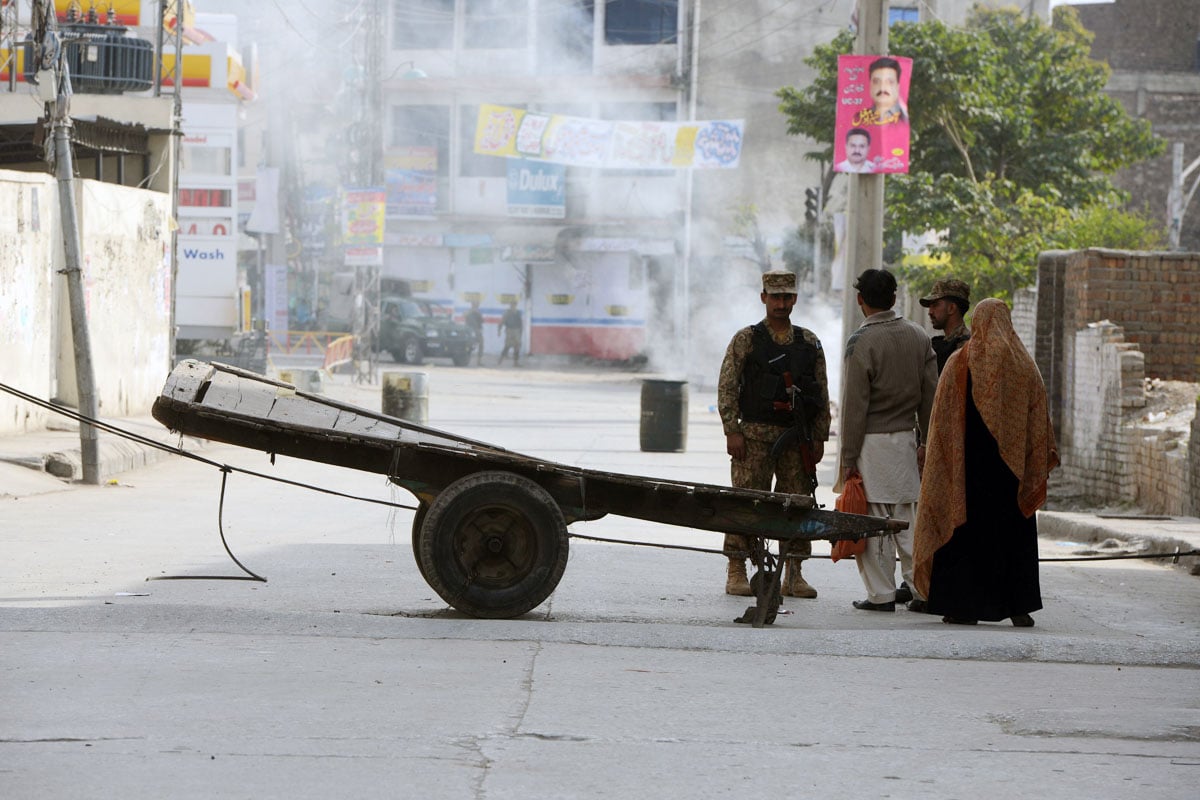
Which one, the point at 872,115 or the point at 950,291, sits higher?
the point at 872,115

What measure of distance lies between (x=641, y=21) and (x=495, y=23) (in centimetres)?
503

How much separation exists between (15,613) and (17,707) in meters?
1.98

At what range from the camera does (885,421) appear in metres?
8.13

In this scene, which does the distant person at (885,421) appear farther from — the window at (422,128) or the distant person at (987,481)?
the window at (422,128)

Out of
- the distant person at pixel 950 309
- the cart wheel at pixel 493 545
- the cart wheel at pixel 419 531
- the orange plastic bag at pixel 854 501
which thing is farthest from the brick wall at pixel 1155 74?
the cart wheel at pixel 493 545

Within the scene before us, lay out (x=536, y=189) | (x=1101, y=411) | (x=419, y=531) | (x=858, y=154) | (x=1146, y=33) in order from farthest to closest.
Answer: (x=1146, y=33)
(x=536, y=189)
(x=858, y=154)
(x=1101, y=411)
(x=419, y=531)

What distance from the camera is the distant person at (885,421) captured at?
808cm

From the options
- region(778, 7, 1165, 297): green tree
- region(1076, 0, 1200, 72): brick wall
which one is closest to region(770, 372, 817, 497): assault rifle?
region(778, 7, 1165, 297): green tree

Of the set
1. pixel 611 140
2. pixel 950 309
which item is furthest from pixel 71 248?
pixel 611 140

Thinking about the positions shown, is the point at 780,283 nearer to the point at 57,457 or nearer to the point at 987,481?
the point at 987,481

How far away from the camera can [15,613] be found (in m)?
7.06

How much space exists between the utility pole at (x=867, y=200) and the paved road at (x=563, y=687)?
226 inches

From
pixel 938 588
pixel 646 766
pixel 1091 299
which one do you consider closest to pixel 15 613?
pixel 646 766

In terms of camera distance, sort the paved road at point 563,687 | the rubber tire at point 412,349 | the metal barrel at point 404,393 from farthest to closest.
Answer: the rubber tire at point 412,349 → the metal barrel at point 404,393 → the paved road at point 563,687
